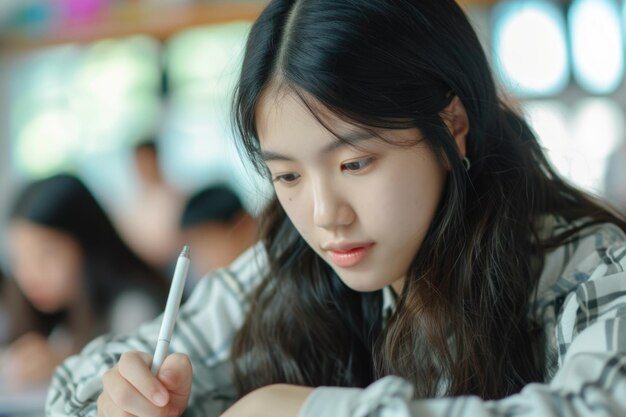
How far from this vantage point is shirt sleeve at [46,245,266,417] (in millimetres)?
874

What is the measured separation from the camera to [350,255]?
0.77 metres

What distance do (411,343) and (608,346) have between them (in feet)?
0.68

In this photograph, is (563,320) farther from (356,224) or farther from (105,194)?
(105,194)

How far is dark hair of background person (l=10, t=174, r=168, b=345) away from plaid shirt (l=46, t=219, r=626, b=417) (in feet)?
3.31

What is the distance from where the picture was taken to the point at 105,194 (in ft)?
12.4

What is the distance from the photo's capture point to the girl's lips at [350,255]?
0.76m

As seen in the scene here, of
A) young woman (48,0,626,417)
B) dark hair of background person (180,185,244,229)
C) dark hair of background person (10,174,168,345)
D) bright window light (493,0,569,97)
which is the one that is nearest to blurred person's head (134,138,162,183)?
dark hair of background person (180,185,244,229)

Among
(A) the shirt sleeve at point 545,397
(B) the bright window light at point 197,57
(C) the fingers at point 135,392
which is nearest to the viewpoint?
(A) the shirt sleeve at point 545,397

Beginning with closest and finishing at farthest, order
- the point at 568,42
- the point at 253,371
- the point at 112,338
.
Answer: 1. the point at 253,371
2. the point at 112,338
3. the point at 568,42

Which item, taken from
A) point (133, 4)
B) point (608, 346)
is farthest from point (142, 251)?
point (608, 346)

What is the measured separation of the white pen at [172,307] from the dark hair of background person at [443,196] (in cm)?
16

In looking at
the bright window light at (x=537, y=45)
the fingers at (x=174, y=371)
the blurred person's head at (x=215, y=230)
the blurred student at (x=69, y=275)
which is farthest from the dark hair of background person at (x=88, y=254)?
the bright window light at (x=537, y=45)

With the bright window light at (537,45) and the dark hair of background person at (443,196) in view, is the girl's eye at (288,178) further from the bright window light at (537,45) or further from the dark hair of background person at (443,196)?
the bright window light at (537,45)

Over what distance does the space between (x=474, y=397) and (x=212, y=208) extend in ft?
5.92
